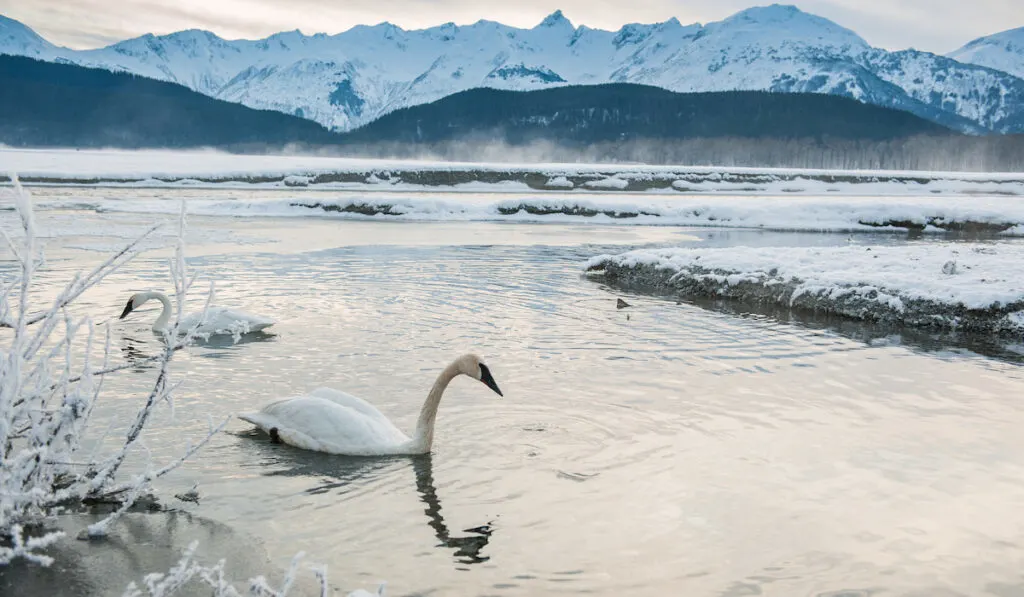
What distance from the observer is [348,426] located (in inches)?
301

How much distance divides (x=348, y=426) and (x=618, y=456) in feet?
7.61

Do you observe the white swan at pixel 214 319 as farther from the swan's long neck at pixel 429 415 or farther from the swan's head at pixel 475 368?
the swan's head at pixel 475 368

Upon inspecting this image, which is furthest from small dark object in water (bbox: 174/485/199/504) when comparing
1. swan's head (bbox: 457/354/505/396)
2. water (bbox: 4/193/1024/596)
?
swan's head (bbox: 457/354/505/396)

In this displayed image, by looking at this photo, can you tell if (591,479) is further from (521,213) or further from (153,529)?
(521,213)

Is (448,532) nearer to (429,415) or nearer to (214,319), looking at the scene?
(429,415)

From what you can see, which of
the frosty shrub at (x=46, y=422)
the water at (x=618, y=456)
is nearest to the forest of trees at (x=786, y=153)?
the water at (x=618, y=456)

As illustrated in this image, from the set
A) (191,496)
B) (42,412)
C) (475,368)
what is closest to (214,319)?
(191,496)

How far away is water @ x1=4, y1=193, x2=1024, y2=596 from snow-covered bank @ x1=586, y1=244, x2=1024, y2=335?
162 cm

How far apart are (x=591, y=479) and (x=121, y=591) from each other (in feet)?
11.8

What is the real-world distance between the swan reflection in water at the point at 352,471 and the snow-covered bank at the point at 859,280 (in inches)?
412

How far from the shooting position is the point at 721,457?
7.86 metres

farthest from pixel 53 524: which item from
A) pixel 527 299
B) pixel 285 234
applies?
pixel 285 234

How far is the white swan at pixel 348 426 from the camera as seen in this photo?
24.8 feet

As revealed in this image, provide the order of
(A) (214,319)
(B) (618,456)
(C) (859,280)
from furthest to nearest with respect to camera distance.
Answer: (C) (859,280) < (A) (214,319) < (B) (618,456)
